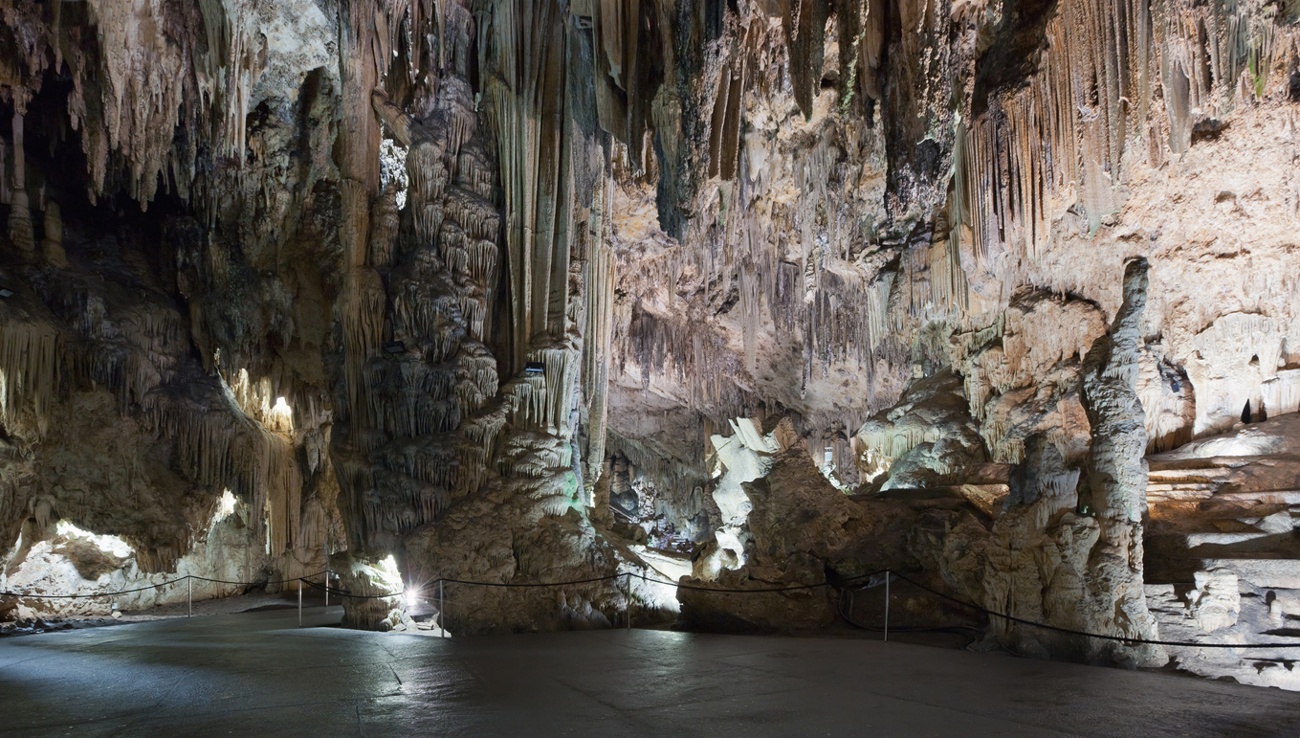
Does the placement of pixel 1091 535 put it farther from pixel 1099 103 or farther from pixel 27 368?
pixel 27 368

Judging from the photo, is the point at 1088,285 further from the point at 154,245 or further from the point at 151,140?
the point at 154,245

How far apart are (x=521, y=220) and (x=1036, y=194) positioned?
6.03 m

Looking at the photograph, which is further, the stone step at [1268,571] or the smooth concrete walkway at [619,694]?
the stone step at [1268,571]

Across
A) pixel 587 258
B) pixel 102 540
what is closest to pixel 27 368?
pixel 102 540

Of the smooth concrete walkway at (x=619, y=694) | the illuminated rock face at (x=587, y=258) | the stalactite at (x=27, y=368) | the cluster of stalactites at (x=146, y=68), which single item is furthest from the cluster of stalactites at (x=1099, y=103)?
the stalactite at (x=27, y=368)

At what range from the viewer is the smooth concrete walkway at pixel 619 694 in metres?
3.35

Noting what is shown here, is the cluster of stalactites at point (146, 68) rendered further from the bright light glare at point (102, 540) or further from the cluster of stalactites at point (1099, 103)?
the cluster of stalactites at point (1099, 103)

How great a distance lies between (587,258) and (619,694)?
25.3 ft

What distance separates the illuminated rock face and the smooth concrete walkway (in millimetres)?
1644

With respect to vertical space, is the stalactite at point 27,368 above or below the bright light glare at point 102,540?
above

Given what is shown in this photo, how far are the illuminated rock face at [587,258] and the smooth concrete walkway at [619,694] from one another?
1.64 m

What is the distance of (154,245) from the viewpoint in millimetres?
14656

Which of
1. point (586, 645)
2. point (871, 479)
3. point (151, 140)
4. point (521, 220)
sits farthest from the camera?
point (871, 479)

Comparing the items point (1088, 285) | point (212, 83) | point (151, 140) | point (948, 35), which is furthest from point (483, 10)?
point (1088, 285)
